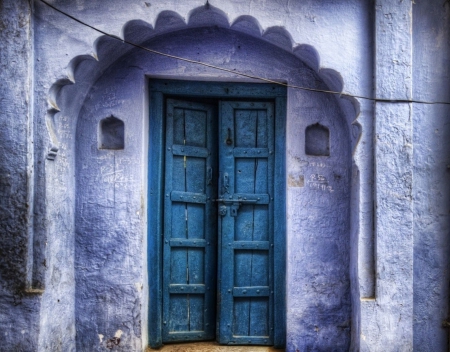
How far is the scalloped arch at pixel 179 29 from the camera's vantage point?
368cm

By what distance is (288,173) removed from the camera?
4090 mm

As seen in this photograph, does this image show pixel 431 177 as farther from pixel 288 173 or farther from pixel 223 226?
pixel 223 226

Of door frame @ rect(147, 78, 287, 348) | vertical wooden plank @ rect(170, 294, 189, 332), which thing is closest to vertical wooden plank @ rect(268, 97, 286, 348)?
door frame @ rect(147, 78, 287, 348)

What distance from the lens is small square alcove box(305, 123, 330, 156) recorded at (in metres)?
4.17

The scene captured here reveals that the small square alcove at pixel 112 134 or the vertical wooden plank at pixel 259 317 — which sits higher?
the small square alcove at pixel 112 134

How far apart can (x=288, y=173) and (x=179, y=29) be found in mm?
1539

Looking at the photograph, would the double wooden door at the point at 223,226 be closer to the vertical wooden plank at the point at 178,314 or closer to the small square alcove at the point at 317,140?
the vertical wooden plank at the point at 178,314

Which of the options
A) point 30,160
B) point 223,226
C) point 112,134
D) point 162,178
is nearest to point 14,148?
point 30,160

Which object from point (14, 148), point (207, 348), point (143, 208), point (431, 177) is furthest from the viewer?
point (207, 348)

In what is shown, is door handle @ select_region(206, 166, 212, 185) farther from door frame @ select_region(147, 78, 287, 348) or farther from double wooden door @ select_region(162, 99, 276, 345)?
door frame @ select_region(147, 78, 287, 348)

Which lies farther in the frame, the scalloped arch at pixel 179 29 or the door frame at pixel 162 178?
the door frame at pixel 162 178

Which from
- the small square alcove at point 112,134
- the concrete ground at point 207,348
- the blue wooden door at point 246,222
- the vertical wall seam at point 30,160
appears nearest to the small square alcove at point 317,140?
the blue wooden door at point 246,222

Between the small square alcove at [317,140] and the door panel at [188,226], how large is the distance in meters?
0.85

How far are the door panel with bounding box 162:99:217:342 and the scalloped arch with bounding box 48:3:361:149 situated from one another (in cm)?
62
